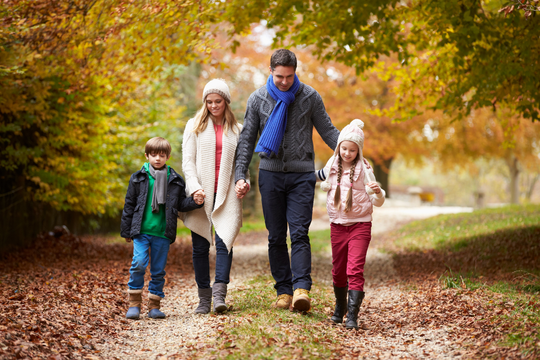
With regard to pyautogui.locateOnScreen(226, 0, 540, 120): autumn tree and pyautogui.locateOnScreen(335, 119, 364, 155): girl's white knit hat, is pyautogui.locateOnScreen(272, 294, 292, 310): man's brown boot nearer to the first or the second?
pyautogui.locateOnScreen(335, 119, 364, 155): girl's white knit hat

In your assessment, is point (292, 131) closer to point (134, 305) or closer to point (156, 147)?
point (156, 147)

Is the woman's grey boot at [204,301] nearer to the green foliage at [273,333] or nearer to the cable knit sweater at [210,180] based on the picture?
the green foliage at [273,333]

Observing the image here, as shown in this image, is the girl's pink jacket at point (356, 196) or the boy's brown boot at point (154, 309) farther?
the boy's brown boot at point (154, 309)

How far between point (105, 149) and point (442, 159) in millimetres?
17306

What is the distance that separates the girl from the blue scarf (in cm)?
51

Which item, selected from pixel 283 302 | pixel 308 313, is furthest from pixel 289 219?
pixel 308 313

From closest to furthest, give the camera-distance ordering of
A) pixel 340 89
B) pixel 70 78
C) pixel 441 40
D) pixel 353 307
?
pixel 353 307 < pixel 70 78 < pixel 441 40 < pixel 340 89

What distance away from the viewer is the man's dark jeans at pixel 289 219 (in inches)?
173

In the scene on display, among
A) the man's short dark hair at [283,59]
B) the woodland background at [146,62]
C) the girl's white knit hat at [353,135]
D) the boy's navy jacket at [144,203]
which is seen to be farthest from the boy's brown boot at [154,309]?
the woodland background at [146,62]

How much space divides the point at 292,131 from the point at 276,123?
19 cm

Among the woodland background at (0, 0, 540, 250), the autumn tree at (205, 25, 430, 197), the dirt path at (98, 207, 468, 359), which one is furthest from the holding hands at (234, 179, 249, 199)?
the autumn tree at (205, 25, 430, 197)

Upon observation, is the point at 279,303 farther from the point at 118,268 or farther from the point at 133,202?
the point at 118,268

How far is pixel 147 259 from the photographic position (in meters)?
4.62

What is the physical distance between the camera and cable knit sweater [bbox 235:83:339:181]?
14.6 ft
